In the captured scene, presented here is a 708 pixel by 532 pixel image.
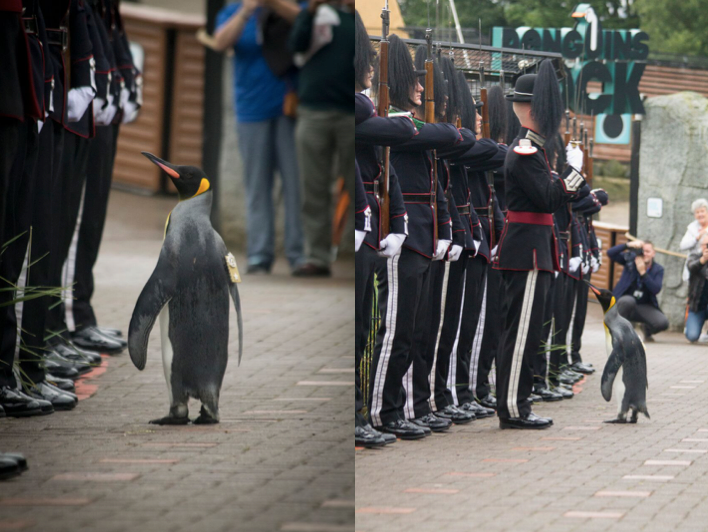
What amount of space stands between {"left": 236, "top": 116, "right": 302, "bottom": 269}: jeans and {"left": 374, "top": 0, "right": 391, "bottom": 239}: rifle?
511 mm

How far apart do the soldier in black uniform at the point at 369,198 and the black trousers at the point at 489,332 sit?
1.77ft

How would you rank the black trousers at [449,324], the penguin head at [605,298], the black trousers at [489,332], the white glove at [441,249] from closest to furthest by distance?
the penguin head at [605,298]
the white glove at [441,249]
the black trousers at [489,332]
the black trousers at [449,324]

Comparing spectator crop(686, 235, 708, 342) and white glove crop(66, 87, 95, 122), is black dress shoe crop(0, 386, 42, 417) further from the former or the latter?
spectator crop(686, 235, 708, 342)

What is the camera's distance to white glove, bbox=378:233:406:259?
4.04 metres

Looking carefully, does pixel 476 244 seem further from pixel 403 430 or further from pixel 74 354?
pixel 74 354

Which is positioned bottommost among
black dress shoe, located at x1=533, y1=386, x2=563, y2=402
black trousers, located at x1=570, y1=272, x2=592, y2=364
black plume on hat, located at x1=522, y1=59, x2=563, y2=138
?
black dress shoe, located at x1=533, y1=386, x2=563, y2=402

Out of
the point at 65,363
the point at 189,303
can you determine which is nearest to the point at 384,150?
the point at 189,303

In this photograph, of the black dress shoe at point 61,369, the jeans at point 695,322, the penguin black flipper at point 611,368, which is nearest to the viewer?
the penguin black flipper at point 611,368

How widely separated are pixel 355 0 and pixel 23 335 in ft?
6.17

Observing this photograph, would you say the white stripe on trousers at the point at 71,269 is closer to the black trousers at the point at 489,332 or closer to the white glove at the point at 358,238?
the black trousers at the point at 489,332

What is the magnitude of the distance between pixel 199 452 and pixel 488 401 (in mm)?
1246

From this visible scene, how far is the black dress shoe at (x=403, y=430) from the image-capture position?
148 inches

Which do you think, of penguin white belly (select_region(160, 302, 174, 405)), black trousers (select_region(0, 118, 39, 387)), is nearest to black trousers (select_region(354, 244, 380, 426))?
penguin white belly (select_region(160, 302, 174, 405))

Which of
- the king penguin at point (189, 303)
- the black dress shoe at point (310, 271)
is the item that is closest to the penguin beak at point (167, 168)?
the king penguin at point (189, 303)
